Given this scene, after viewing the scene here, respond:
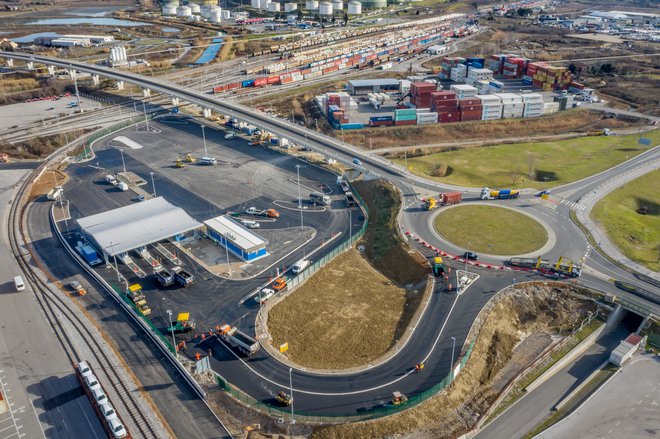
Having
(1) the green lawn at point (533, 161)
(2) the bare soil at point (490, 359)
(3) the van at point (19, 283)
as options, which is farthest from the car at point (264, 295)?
(1) the green lawn at point (533, 161)

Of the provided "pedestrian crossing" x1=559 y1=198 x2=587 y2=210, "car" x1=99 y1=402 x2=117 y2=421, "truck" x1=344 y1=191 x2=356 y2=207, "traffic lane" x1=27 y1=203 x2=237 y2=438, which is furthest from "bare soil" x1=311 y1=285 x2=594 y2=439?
"truck" x1=344 y1=191 x2=356 y2=207

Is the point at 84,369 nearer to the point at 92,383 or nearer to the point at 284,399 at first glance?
the point at 92,383

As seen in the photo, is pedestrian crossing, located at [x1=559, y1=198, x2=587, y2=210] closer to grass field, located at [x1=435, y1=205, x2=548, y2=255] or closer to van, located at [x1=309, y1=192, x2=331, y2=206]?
grass field, located at [x1=435, y1=205, x2=548, y2=255]

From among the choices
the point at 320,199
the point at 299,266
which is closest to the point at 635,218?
the point at 320,199

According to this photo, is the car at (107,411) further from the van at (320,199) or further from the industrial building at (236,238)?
the van at (320,199)

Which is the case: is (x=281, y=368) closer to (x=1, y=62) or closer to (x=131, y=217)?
(x=131, y=217)
